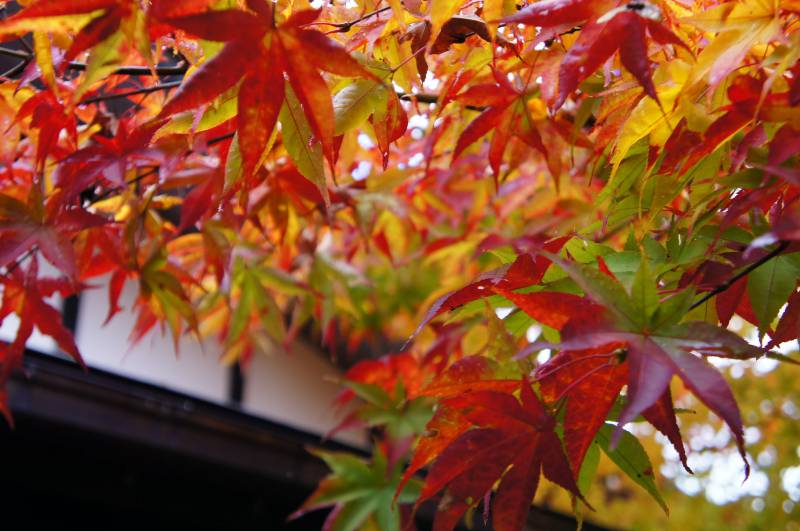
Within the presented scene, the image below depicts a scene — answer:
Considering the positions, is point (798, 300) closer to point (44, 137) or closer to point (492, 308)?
point (492, 308)

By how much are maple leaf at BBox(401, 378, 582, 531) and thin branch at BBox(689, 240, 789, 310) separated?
175mm

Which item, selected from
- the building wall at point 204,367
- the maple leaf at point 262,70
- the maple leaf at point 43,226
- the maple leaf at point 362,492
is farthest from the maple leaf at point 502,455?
the building wall at point 204,367

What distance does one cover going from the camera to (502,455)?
77 centimetres

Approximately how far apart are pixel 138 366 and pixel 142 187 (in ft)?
6.60

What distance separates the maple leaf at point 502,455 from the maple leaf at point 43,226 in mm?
532

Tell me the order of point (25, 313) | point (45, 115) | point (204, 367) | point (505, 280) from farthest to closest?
point (204, 367) → point (25, 313) → point (45, 115) → point (505, 280)

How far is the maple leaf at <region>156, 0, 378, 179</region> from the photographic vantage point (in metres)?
0.70

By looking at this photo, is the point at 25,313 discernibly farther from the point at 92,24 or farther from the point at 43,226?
the point at 92,24

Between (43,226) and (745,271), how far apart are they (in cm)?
83

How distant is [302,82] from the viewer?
0.74 m

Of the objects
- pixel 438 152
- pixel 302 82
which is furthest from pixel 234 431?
pixel 302 82

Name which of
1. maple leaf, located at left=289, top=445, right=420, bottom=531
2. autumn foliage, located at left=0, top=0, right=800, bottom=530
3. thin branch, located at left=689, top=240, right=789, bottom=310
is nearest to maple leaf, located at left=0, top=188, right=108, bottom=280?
autumn foliage, located at left=0, top=0, right=800, bottom=530

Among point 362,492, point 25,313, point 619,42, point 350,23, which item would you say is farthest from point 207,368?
point 619,42

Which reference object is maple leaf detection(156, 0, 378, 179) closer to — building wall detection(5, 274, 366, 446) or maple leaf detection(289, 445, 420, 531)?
maple leaf detection(289, 445, 420, 531)
